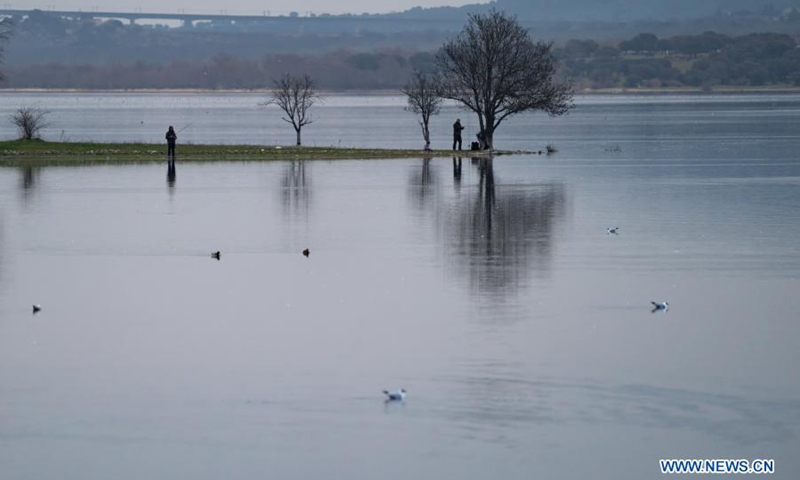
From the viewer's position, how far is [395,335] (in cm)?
1695

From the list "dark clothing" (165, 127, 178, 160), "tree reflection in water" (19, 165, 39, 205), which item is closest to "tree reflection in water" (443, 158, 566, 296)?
"tree reflection in water" (19, 165, 39, 205)

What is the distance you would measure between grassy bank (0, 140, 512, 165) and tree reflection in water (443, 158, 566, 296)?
588 inches

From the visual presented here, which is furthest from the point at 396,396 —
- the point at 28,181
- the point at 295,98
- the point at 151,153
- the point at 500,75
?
the point at 295,98

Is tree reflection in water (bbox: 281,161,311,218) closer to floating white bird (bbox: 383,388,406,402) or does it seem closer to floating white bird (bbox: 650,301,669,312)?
floating white bird (bbox: 650,301,669,312)

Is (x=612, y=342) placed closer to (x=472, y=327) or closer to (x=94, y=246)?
(x=472, y=327)

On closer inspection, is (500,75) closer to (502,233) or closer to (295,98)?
(295,98)

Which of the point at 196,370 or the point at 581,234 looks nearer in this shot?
the point at 196,370

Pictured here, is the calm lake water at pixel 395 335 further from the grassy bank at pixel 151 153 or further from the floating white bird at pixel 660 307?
the grassy bank at pixel 151 153

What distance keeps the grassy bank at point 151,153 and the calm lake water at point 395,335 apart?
52.5ft

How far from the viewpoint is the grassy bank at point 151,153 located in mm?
50438

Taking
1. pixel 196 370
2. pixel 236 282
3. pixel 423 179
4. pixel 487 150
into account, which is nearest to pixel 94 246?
pixel 236 282

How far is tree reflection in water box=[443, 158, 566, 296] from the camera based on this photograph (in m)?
21.3

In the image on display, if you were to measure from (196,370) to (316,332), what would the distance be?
7.40ft

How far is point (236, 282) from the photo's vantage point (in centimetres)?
2114
